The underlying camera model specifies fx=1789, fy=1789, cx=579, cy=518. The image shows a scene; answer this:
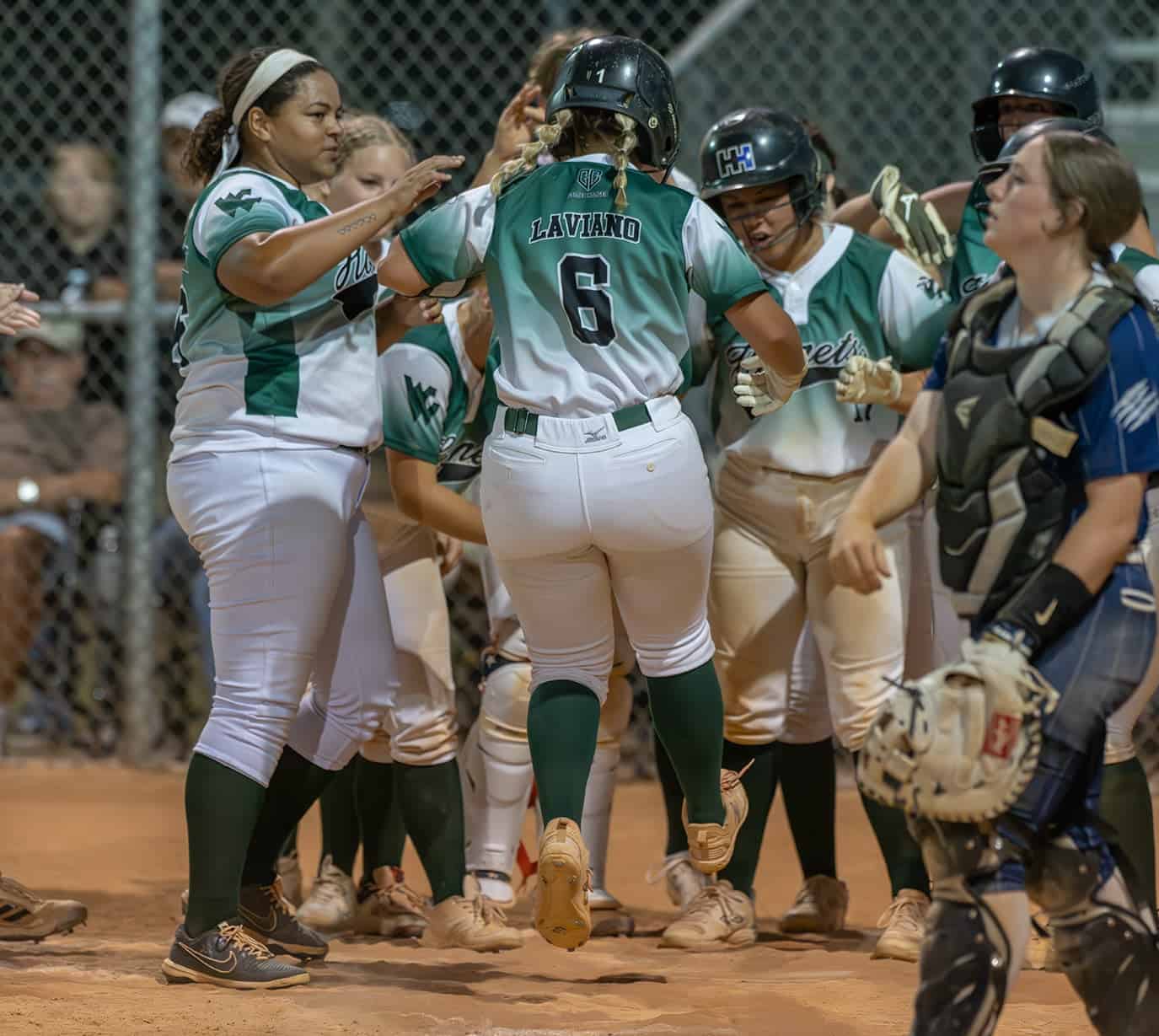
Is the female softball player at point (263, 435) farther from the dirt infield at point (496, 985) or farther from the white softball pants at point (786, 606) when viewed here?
the white softball pants at point (786, 606)

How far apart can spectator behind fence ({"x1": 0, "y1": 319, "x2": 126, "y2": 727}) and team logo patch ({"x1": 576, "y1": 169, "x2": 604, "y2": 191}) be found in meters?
4.06

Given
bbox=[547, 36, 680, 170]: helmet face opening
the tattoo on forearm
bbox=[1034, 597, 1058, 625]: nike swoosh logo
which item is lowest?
bbox=[1034, 597, 1058, 625]: nike swoosh logo

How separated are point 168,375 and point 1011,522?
199 inches

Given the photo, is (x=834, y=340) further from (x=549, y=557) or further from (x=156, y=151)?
(x=156, y=151)

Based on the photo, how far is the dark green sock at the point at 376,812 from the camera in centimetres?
475

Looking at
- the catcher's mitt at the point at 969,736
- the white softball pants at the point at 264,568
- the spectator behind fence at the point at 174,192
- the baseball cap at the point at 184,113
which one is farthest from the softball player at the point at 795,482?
the baseball cap at the point at 184,113

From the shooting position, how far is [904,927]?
4.26 m

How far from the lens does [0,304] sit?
155 inches

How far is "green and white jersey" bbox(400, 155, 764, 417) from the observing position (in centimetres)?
359

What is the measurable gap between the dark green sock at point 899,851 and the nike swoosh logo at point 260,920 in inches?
58.1

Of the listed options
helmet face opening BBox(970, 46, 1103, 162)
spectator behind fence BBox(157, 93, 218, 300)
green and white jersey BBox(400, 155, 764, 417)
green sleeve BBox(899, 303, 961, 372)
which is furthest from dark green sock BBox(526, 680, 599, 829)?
spectator behind fence BBox(157, 93, 218, 300)

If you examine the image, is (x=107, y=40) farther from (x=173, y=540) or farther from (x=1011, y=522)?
(x=1011, y=522)

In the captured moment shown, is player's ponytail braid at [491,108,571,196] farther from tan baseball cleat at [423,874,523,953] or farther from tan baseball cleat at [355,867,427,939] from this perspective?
tan baseball cleat at [355,867,427,939]

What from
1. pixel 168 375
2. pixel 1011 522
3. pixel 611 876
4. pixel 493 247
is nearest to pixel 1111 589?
pixel 1011 522
